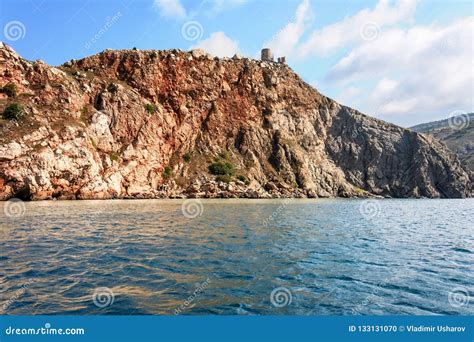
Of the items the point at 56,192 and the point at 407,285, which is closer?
the point at 407,285

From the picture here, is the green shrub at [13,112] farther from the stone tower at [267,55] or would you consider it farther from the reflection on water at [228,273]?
the stone tower at [267,55]

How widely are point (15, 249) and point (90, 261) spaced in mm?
4880

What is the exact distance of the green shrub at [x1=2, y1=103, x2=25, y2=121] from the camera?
6095 centimetres

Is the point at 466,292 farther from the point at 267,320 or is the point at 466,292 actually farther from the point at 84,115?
the point at 84,115

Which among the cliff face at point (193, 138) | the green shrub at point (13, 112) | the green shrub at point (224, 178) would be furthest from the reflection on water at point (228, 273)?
the green shrub at point (224, 178)

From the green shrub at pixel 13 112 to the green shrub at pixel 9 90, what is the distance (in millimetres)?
5736

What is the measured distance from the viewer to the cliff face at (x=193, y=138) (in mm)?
63406

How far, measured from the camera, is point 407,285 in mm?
A: 12125

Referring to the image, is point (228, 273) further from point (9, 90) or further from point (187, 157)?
point (187, 157)

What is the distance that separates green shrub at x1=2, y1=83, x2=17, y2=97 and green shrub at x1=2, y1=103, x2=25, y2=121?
5.74m

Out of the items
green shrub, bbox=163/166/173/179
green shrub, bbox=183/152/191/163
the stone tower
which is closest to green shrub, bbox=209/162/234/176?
green shrub, bbox=183/152/191/163

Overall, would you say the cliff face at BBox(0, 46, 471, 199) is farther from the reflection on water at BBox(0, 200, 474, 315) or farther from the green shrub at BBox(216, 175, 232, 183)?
the reflection on water at BBox(0, 200, 474, 315)

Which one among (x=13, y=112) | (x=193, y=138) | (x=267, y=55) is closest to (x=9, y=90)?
(x=13, y=112)

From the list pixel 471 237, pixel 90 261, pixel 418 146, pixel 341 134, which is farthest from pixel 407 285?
pixel 418 146
